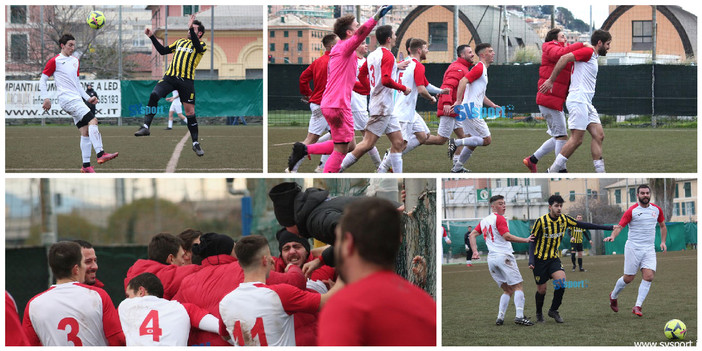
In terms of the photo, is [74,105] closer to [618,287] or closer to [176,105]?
[618,287]

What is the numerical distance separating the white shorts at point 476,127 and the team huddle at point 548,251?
147 centimetres

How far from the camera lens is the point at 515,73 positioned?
1788 centimetres

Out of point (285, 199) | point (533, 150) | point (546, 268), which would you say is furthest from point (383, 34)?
point (533, 150)

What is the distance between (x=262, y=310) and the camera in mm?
4234

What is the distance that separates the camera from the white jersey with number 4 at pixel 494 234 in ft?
25.7

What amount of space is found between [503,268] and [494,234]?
13.9 inches

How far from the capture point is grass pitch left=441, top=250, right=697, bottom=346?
6.88 m

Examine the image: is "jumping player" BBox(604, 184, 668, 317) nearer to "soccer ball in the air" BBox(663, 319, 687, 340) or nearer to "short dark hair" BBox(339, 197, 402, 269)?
"soccer ball in the air" BBox(663, 319, 687, 340)

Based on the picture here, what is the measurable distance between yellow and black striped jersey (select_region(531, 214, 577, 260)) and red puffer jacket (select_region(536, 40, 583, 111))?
4.37 ft

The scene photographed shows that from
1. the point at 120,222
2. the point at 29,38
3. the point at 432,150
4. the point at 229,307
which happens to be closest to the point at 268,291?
the point at 229,307

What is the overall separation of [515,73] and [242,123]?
782cm

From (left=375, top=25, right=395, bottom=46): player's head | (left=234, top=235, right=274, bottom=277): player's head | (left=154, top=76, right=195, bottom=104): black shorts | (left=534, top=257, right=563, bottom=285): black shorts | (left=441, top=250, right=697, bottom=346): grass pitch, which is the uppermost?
(left=375, top=25, right=395, bottom=46): player's head

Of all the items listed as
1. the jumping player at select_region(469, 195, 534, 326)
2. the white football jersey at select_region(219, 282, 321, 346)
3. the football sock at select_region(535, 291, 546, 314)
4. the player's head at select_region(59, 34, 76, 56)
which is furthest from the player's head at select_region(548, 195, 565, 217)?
the player's head at select_region(59, 34, 76, 56)

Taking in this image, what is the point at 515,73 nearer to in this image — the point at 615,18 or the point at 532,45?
the point at 532,45
